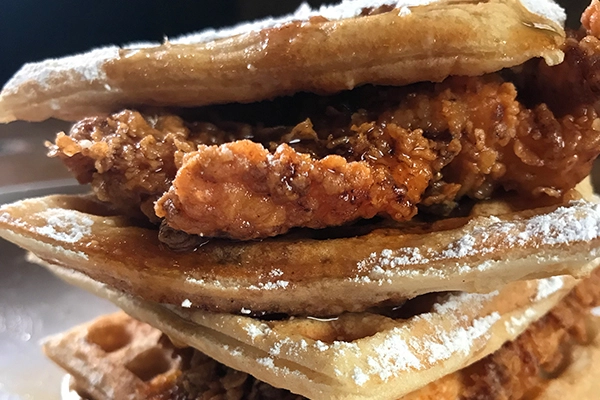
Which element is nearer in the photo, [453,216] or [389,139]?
[389,139]

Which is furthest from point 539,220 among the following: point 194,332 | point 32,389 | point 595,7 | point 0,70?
point 0,70

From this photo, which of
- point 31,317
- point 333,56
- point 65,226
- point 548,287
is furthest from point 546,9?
point 31,317

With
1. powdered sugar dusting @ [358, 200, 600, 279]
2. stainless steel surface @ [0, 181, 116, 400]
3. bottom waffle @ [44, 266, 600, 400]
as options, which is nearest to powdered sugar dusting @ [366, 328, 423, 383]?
powdered sugar dusting @ [358, 200, 600, 279]

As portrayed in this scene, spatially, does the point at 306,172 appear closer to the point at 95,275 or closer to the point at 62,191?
the point at 95,275

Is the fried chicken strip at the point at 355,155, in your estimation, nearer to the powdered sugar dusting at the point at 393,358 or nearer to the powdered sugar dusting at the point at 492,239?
the powdered sugar dusting at the point at 492,239

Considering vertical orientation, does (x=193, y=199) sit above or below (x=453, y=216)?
above

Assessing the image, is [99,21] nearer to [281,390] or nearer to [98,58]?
[98,58]

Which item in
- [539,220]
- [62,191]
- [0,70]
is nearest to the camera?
[539,220]
